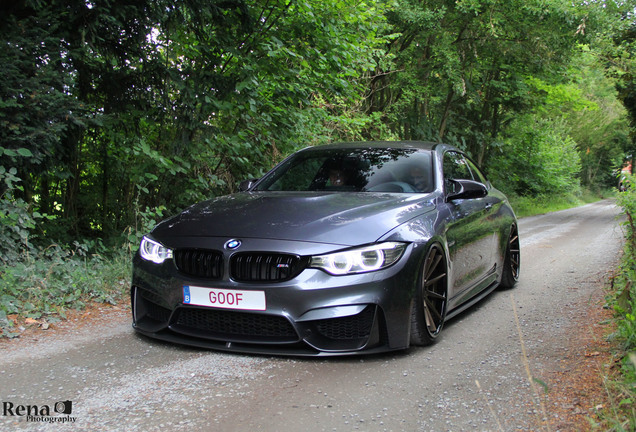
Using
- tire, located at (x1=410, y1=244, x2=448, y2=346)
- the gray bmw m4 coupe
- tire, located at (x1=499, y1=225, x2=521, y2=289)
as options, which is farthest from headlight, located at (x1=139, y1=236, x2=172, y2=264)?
tire, located at (x1=499, y1=225, x2=521, y2=289)

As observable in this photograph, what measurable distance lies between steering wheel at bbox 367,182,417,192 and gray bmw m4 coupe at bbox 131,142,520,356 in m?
0.02

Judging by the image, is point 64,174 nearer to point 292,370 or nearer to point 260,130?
point 260,130

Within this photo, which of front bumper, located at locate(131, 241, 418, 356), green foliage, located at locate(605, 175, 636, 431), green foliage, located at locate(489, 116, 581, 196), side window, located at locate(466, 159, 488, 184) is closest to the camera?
green foliage, located at locate(605, 175, 636, 431)

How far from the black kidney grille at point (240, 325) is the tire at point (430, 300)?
2.77 ft

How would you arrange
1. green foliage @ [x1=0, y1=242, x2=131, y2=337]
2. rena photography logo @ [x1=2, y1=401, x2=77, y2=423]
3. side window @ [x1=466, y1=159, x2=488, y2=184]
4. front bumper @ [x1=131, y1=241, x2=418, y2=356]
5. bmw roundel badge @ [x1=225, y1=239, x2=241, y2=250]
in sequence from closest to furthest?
1. rena photography logo @ [x1=2, y1=401, x2=77, y2=423]
2. front bumper @ [x1=131, y1=241, x2=418, y2=356]
3. bmw roundel badge @ [x1=225, y1=239, x2=241, y2=250]
4. green foliage @ [x1=0, y1=242, x2=131, y2=337]
5. side window @ [x1=466, y1=159, x2=488, y2=184]

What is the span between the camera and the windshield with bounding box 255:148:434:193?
458cm

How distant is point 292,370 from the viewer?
330 centimetres

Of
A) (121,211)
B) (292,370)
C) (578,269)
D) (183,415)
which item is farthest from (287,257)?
→ (121,211)

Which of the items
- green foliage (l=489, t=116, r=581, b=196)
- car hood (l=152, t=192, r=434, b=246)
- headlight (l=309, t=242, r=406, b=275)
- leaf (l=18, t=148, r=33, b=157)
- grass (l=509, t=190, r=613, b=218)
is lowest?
grass (l=509, t=190, r=613, b=218)

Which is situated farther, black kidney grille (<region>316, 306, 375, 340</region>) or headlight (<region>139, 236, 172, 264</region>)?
headlight (<region>139, 236, 172, 264</region>)

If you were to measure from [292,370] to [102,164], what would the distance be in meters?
6.18

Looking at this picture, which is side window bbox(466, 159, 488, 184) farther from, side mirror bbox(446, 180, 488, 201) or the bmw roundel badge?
the bmw roundel badge

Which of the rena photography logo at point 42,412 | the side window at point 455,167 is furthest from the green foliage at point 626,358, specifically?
the rena photography logo at point 42,412

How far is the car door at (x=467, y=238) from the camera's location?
435cm
